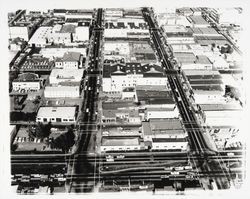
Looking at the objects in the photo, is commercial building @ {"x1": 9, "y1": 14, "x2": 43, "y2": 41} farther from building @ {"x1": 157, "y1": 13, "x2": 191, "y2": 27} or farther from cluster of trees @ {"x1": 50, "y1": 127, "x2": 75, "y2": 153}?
cluster of trees @ {"x1": 50, "y1": 127, "x2": 75, "y2": 153}

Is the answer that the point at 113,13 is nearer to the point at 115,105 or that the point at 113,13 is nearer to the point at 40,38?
the point at 40,38

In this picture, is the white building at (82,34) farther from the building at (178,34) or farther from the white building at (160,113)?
the white building at (160,113)

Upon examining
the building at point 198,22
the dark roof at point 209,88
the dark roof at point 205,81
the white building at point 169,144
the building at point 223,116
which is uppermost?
the building at point 198,22

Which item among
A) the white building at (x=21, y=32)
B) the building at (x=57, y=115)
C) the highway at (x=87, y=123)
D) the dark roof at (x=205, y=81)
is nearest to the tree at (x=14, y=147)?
the building at (x=57, y=115)

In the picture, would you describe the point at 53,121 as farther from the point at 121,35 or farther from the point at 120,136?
the point at 121,35

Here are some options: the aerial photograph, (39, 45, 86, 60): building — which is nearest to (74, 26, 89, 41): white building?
the aerial photograph

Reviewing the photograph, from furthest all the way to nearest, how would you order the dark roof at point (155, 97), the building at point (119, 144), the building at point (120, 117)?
the dark roof at point (155, 97)
the building at point (120, 117)
the building at point (119, 144)

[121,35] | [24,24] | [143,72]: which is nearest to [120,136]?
[143,72]
